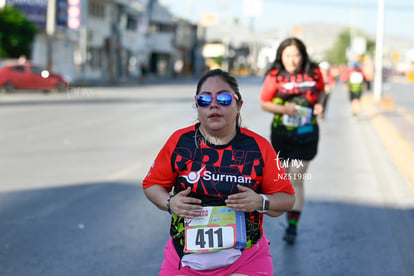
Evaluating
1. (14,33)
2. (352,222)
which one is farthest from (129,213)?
(14,33)

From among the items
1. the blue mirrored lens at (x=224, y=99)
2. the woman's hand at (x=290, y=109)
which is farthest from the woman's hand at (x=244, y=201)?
the woman's hand at (x=290, y=109)

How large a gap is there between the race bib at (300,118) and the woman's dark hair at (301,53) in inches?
13.3

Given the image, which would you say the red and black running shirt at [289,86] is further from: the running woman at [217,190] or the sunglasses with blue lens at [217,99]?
the sunglasses with blue lens at [217,99]

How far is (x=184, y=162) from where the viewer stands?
357cm

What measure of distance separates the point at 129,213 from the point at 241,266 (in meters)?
4.75

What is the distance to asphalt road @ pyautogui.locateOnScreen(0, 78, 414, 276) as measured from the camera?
20.2 feet

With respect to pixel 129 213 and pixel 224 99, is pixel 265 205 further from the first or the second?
pixel 129 213

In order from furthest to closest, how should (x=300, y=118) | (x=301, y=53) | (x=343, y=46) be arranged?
1. (x=343, y=46)
2. (x=300, y=118)
3. (x=301, y=53)

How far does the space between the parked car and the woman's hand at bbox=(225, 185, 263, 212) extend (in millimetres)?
32594

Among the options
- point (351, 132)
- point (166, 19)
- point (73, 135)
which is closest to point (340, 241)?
point (73, 135)

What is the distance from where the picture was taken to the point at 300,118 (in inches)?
260

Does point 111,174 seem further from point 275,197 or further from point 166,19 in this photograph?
point 166,19

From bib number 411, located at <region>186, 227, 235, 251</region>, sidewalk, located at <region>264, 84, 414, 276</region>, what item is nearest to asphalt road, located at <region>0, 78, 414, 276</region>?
sidewalk, located at <region>264, 84, 414, 276</region>

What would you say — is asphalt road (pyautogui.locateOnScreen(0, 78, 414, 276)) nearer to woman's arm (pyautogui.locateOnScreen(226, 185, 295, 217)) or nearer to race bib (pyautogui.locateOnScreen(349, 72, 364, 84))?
woman's arm (pyautogui.locateOnScreen(226, 185, 295, 217))
